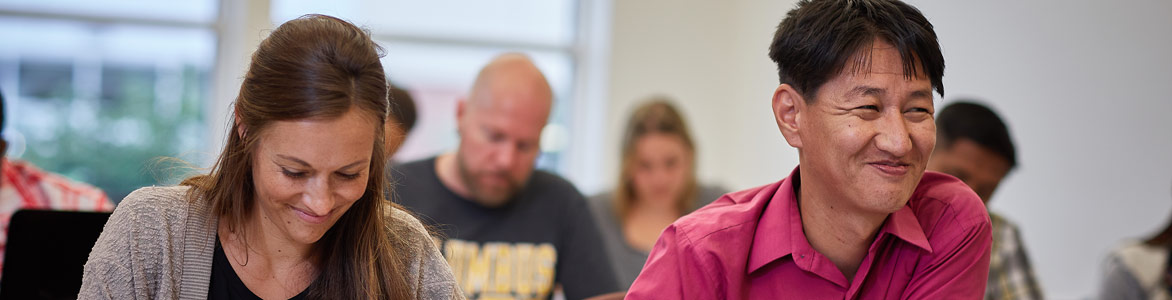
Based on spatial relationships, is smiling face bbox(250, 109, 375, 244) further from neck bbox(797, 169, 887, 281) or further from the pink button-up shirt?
neck bbox(797, 169, 887, 281)

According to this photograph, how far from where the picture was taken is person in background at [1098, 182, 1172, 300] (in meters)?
2.71

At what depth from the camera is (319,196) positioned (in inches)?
56.4

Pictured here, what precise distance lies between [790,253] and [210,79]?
3981 mm

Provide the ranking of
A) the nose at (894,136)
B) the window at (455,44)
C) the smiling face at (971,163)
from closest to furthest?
the nose at (894,136) < the smiling face at (971,163) < the window at (455,44)

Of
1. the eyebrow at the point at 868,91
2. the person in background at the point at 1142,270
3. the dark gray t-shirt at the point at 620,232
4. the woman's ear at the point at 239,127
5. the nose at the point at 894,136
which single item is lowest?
the dark gray t-shirt at the point at 620,232

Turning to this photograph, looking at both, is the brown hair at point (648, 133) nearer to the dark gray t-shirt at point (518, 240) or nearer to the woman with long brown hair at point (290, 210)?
the dark gray t-shirt at point (518, 240)

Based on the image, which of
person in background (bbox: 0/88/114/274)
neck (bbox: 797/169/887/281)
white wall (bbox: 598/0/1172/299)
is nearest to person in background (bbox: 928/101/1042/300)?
white wall (bbox: 598/0/1172/299)

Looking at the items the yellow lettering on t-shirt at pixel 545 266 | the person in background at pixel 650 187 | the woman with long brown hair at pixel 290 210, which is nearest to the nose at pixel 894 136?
the woman with long brown hair at pixel 290 210

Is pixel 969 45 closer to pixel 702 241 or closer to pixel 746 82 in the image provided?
pixel 746 82

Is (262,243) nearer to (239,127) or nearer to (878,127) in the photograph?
(239,127)

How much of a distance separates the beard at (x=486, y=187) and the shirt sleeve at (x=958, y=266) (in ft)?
4.14

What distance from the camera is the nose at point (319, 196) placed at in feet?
4.68

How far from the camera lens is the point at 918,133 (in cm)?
143

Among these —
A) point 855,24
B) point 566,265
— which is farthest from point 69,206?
point 855,24
